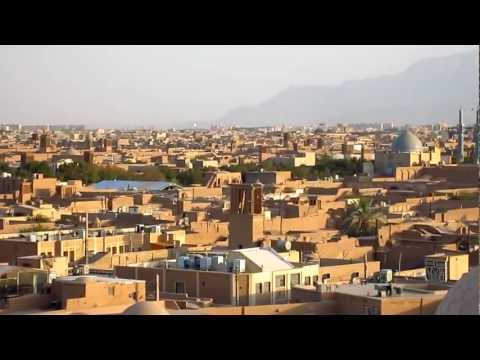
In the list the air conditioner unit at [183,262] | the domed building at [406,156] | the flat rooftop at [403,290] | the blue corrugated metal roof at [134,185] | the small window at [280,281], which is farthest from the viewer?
the domed building at [406,156]

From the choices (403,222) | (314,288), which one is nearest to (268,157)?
(403,222)

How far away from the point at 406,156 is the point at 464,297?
34.7 metres

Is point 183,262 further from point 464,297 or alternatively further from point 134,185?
A: point 134,185

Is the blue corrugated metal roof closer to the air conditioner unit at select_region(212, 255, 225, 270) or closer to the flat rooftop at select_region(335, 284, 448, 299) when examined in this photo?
the air conditioner unit at select_region(212, 255, 225, 270)

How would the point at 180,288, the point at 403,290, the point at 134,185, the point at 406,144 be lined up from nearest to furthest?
the point at 403,290 → the point at 180,288 → the point at 134,185 → the point at 406,144

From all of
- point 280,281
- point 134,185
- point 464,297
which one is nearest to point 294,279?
point 280,281

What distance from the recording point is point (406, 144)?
140 feet

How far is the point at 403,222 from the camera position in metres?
18.4

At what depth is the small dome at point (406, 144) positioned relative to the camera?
42.3 metres

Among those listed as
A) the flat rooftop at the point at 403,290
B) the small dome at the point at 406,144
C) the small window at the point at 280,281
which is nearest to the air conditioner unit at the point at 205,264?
the small window at the point at 280,281

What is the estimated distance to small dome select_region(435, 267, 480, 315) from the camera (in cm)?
595

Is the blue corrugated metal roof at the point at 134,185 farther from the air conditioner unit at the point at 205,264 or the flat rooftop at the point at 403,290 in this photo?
the flat rooftop at the point at 403,290
